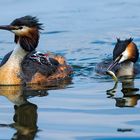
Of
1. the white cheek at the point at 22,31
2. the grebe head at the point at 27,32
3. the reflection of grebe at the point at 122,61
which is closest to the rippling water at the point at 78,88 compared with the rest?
the reflection of grebe at the point at 122,61

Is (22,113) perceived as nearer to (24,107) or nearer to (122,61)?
(24,107)

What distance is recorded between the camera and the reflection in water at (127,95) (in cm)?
1257

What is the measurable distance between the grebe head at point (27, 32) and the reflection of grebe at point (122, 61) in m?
1.95

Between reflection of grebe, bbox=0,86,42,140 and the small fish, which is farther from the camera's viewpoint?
the small fish

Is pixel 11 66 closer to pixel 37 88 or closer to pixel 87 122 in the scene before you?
pixel 37 88

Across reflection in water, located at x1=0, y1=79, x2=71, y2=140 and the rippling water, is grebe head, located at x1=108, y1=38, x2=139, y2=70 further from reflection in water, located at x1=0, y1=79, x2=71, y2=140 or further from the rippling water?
reflection in water, located at x1=0, y1=79, x2=71, y2=140

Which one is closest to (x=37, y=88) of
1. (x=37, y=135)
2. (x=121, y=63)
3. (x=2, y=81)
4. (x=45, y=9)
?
(x=2, y=81)

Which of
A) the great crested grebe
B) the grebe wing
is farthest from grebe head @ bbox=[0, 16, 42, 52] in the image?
the grebe wing

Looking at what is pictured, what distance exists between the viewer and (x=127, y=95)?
13.5 metres

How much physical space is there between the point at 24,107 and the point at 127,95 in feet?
7.25

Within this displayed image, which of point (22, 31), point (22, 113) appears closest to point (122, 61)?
point (22, 31)

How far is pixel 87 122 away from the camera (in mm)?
11031

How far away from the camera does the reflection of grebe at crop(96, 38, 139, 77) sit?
16327 millimetres

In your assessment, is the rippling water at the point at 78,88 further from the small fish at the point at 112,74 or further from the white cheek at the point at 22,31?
the white cheek at the point at 22,31
